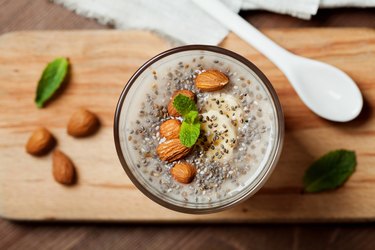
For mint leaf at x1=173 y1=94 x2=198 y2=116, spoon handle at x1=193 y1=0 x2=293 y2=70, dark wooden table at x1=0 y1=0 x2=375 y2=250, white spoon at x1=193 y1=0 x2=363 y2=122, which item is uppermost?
spoon handle at x1=193 y1=0 x2=293 y2=70

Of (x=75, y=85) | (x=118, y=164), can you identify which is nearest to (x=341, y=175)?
(x=118, y=164)

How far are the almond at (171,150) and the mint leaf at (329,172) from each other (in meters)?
0.31

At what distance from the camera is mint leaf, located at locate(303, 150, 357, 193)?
1.17 metres

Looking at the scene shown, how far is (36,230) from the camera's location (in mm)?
1261

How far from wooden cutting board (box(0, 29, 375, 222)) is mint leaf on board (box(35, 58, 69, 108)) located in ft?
0.07

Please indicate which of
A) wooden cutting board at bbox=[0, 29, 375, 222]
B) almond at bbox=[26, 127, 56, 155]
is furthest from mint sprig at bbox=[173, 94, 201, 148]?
almond at bbox=[26, 127, 56, 155]

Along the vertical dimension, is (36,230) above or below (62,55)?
below

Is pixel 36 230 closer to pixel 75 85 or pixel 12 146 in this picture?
pixel 12 146

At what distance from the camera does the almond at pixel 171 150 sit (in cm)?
102

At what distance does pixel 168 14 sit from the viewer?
1.23 m

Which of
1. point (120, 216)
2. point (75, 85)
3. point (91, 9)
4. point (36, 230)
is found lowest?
point (36, 230)

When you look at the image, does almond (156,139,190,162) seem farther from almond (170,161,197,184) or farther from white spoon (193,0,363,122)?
white spoon (193,0,363,122)

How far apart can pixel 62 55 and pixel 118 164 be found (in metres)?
0.27

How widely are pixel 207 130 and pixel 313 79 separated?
281 mm
